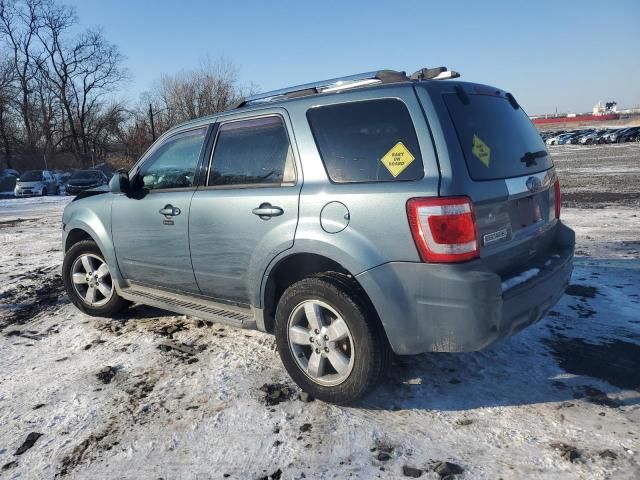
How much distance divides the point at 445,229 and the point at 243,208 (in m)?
1.44

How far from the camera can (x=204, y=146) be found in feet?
12.2

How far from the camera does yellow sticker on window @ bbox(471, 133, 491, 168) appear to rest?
8.84 ft

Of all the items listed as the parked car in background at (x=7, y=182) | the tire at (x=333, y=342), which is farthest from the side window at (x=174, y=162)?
the parked car in background at (x=7, y=182)

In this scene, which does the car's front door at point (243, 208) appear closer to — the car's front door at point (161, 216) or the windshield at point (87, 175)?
the car's front door at point (161, 216)

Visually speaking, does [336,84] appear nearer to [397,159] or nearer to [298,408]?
[397,159]

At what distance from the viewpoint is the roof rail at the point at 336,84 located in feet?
9.70

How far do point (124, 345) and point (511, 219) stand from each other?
10.5 ft

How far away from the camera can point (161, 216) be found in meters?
3.84

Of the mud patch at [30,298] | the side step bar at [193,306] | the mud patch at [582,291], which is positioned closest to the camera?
the side step bar at [193,306]

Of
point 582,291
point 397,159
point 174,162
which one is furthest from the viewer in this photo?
point 582,291

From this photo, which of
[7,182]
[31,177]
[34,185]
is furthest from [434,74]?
[7,182]

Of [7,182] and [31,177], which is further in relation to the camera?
[7,182]

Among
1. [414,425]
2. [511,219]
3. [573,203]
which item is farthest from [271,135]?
[573,203]

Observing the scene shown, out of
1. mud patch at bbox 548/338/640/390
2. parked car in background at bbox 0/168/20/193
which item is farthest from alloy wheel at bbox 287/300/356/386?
parked car in background at bbox 0/168/20/193
